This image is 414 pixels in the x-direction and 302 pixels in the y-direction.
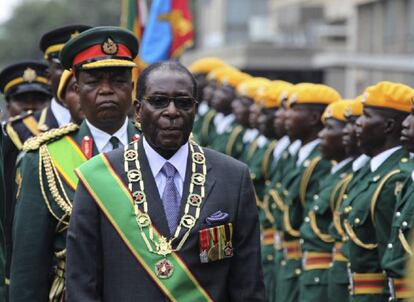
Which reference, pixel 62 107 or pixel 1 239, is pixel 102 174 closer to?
pixel 1 239

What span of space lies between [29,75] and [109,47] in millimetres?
5550

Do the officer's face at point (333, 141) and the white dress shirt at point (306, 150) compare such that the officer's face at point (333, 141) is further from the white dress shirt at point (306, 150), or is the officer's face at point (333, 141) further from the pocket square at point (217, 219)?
the pocket square at point (217, 219)

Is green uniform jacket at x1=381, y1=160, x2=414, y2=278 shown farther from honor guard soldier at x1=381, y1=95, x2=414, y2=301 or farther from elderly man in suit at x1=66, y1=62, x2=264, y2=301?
elderly man in suit at x1=66, y1=62, x2=264, y2=301

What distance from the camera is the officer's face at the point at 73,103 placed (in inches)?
346

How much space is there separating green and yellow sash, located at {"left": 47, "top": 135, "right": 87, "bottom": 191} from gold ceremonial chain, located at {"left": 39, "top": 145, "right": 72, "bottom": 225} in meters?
0.03

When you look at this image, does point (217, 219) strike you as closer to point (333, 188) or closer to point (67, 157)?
point (67, 157)

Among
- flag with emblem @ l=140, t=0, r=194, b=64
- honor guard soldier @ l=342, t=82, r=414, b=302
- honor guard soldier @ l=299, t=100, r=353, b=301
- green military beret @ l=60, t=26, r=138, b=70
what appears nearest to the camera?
green military beret @ l=60, t=26, r=138, b=70

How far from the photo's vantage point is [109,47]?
7.93 metres

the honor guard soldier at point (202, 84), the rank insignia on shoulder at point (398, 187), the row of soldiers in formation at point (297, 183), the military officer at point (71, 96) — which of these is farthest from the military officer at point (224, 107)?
the military officer at point (71, 96)

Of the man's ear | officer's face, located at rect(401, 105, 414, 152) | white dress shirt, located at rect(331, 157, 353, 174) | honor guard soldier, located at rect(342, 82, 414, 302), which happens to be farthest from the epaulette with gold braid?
white dress shirt, located at rect(331, 157, 353, 174)

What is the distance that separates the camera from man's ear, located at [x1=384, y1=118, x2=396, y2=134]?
33.9ft

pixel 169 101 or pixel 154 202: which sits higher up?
pixel 169 101

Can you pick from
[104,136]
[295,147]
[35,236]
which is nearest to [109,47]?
[104,136]

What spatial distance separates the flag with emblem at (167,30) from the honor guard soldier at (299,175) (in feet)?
14.2
